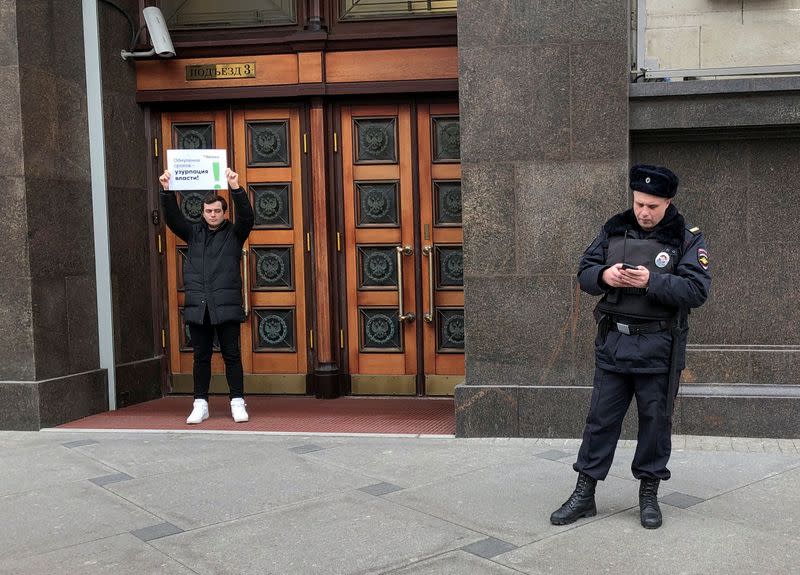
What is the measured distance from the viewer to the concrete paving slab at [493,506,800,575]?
4.21 meters

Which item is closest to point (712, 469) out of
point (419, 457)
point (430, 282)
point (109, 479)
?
point (419, 457)

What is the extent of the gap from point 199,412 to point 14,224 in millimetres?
2174

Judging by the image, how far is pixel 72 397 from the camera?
7867 millimetres

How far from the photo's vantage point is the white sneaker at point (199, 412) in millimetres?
7633

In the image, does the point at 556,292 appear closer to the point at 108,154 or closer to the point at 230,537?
the point at 230,537

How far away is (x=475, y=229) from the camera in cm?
692

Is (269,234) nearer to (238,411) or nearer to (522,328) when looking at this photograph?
(238,411)

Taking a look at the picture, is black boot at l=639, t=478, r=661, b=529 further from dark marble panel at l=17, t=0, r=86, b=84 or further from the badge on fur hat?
dark marble panel at l=17, t=0, r=86, b=84

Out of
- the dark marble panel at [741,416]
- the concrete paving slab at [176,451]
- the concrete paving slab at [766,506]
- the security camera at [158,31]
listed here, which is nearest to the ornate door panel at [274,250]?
the security camera at [158,31]

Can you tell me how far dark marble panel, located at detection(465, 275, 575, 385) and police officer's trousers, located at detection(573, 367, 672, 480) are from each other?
1846 millimetres

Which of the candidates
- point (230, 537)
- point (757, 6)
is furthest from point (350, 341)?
point (757, 6)

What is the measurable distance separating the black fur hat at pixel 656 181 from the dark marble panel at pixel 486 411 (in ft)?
8.41

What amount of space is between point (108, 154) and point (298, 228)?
1.86 metres

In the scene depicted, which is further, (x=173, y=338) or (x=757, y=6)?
(x=173, y=338)
